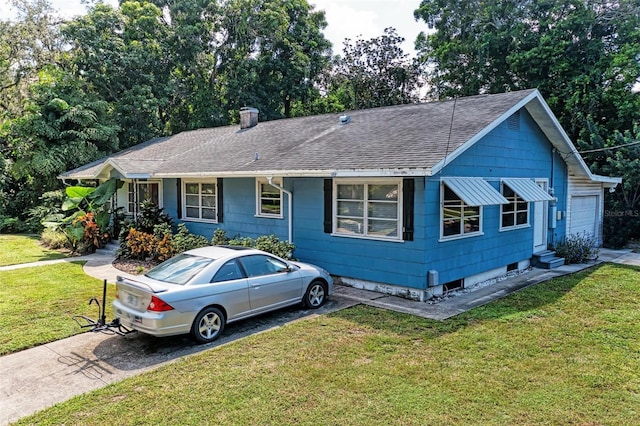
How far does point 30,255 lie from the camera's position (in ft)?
48.0

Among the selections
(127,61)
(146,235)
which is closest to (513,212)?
(146,235)

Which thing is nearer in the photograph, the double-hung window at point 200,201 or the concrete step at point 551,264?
the concrete step at point 551,264

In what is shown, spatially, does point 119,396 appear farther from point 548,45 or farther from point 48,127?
point 548,45

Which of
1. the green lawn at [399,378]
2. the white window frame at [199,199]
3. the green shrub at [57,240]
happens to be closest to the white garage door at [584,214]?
the green lawn at [399,378]

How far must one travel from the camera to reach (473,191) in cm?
953

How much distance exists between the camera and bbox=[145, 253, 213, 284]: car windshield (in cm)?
688

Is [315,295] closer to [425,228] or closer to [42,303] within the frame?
[425,228]

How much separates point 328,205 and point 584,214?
11.2m

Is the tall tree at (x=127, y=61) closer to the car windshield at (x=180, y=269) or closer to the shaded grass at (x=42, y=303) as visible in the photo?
the shaded grass at (x=42, y=303)

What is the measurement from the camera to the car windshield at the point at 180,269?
6.88 metres

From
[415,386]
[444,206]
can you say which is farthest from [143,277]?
[444,206]

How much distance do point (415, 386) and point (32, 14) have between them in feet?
102

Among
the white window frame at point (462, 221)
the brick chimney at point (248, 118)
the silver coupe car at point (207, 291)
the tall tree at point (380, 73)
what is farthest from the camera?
the tall tree at point (380, 73)

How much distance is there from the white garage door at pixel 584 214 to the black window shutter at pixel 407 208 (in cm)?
929
